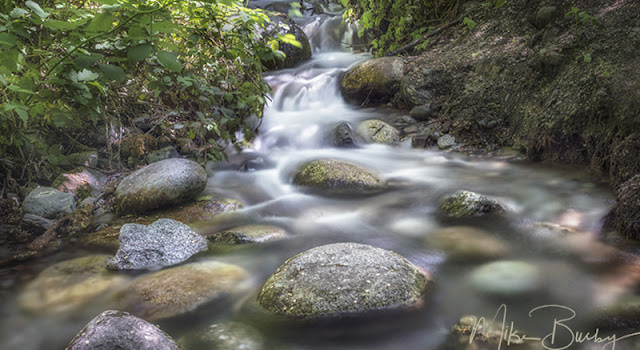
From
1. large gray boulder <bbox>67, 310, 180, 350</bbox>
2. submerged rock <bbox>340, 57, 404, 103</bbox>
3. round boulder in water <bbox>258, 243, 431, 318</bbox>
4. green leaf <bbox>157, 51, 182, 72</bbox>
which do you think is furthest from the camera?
submerged rock <bbox>340, 57, 404, 103</bbox>

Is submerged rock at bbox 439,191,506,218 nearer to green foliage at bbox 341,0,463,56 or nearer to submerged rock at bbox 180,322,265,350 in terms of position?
submerged rock at bbox 180,322,265,350

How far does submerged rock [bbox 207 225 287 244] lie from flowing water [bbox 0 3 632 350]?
102 millimetres

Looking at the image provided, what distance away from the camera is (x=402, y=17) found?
7203 mm

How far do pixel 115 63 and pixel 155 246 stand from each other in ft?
5.47

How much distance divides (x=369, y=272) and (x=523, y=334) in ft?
2.56

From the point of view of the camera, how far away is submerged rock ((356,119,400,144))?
17.8ft

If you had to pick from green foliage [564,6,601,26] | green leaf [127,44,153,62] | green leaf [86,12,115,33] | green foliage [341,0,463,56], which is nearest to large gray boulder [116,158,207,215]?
green leaf [127,44,153,62]

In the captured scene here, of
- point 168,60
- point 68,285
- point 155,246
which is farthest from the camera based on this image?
point 155,246

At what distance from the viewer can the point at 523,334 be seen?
182 cm

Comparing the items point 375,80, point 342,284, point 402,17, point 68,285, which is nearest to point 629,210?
point 342,284

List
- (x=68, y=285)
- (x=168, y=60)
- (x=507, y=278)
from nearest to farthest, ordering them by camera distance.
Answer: (x=168, y=60) < (x=507, y=278) < (x=68, y=285)

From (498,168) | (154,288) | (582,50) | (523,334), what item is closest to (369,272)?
(523,334)

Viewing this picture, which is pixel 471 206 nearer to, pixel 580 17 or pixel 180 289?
pixel 180 289

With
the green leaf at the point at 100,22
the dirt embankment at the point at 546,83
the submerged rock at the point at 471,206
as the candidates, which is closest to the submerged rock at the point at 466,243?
the submerged rock at the point at 471,206
